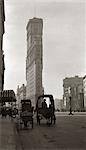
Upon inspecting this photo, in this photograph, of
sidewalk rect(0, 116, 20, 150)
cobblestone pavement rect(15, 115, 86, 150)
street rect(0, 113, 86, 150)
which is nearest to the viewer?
sidewalk rect(0, 116, 20, 150)

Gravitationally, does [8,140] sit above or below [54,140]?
above

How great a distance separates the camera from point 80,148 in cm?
1173

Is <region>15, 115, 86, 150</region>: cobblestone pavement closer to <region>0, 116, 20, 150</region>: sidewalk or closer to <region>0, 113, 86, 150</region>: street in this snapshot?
<region>0, 113, 86, 150</region>: street

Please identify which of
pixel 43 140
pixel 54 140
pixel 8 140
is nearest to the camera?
pixel 8 140

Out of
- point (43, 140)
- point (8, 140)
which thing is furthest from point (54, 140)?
point (8, 140)

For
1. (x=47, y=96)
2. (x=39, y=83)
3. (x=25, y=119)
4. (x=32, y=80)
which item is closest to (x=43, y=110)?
(x=47, y=96)

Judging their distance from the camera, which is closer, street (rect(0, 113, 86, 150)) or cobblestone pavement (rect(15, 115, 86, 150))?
street (rect(0, 113, 86, 150))

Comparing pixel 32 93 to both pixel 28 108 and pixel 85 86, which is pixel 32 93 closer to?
pixel 85 86

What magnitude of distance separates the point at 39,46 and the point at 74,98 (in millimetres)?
38282

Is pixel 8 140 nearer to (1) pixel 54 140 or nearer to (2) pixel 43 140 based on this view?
(2) pixel 43 140

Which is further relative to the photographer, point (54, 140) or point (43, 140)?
point (43, 140)

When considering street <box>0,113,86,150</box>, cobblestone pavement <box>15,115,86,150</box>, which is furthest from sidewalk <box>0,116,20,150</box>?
cobblestone pavement <box>15,115,86,150</box>

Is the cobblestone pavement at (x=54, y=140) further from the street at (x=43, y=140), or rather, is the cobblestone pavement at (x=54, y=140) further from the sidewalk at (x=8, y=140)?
the sidewalk at (x=8, y=140)

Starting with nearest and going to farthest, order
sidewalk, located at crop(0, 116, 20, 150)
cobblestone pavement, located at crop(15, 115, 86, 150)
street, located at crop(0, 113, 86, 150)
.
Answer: sidewalk, located at crop(0, 116, 20, 150), street, located at crop(0, 113, 86, 150), cobblestone pavement, located at crop(15, 115, 86, 150)
